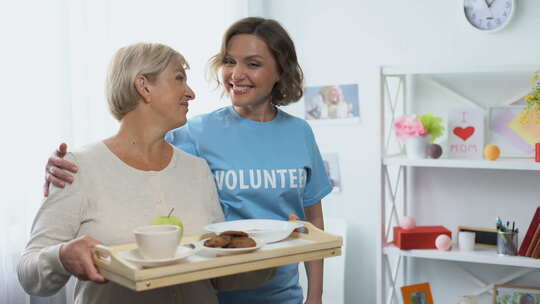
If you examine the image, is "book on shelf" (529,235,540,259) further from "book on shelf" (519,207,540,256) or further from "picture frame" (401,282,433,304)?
"picture frame" (401,282,433,304)

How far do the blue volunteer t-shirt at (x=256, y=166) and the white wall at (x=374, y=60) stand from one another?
3.72 feet

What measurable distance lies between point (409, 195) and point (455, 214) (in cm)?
24

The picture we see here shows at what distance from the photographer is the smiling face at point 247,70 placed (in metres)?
1.61

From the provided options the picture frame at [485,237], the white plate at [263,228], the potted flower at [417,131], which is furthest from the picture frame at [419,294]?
A: the white plate at [263,228]

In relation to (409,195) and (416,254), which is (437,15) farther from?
(416,254)

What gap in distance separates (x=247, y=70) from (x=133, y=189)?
510 mm

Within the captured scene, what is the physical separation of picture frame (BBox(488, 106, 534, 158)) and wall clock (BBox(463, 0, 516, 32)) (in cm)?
38

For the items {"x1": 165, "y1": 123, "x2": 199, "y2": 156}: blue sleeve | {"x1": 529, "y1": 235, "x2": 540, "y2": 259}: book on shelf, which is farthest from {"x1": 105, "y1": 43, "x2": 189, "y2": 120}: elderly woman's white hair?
{"x1": 529, "y1": 235, "x2": 540, "y2": 259}: book on shelf

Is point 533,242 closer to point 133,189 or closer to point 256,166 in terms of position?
point 256,166

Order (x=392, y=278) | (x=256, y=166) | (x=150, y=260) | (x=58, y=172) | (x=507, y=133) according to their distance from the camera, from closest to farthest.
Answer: (x=150, y=260) < (x=58, y=172) < (x=256, y=166) < (x=507, y=133) < (x=392, y=278)

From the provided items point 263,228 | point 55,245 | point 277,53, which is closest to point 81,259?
point 55,245

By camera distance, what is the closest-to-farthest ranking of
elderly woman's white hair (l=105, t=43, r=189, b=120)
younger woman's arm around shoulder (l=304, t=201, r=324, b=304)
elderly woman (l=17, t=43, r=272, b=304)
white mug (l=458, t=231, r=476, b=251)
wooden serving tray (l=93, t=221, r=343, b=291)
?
wooden serving tray (l=93, t=221, r=343, b=291) → elderly woman (l=17, t=43, r=272, b=304) → elderly woman's white hair (l=105, t=43, r=189, b=120) → younger woman's arm around shoulder (l=304, t=201, r=324, b=304) → white mug (l=458, t=231, r=476, b=251)

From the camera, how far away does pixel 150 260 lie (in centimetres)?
100

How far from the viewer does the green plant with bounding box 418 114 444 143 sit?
2689mm
